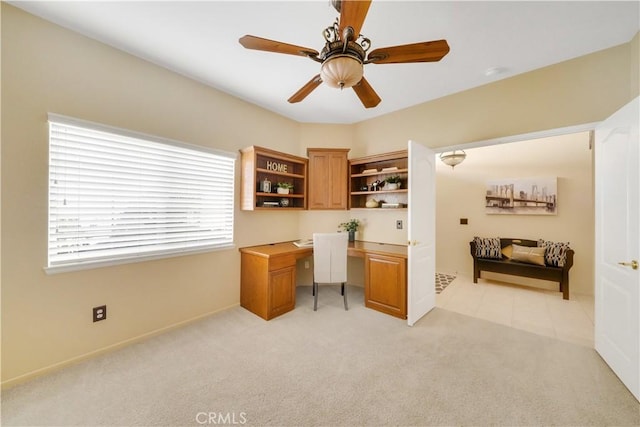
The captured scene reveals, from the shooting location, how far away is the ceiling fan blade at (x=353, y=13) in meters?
1.19

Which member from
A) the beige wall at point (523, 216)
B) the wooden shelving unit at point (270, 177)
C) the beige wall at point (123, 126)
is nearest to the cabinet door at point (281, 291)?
the beige wall at point (123, 126)

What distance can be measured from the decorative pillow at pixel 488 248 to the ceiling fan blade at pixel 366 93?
12.4 ft

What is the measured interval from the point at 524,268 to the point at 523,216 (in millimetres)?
1080

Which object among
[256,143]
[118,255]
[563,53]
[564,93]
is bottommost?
[118,255]

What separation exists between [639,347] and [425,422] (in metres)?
1.64

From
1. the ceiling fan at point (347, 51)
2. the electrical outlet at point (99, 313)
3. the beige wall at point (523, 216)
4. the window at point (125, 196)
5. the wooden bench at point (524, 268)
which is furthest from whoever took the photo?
the beige wall at point (523, 216)

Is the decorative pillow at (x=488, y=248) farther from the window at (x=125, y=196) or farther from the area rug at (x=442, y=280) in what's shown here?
the window at (x=125, y=196)

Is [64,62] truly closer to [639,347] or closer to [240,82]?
[240,82]

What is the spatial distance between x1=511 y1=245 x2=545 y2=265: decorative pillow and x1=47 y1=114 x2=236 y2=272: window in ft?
15.8

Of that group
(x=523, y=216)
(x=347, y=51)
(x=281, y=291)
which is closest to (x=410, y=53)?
(x=347, y=51)

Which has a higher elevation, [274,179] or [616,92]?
[616,92]

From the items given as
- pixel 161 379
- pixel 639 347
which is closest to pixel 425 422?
pixel 639 347

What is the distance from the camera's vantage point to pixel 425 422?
4.83 ft

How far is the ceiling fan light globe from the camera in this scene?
1437 millimetres
